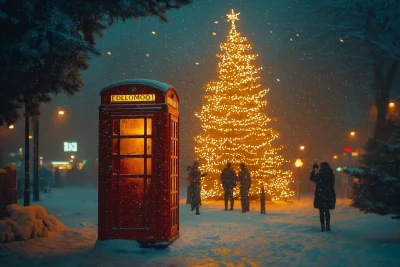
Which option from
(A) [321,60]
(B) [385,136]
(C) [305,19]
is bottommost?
(B) [385,136]

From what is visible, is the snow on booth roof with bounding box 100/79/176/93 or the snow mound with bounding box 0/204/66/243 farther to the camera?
the snow mound with bounding box 0/204/66/243

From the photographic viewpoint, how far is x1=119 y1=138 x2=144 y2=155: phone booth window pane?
10664 millimetres

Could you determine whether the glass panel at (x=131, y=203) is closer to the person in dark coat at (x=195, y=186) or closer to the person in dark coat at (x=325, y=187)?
the person in dark coat at (x=325, y=187)

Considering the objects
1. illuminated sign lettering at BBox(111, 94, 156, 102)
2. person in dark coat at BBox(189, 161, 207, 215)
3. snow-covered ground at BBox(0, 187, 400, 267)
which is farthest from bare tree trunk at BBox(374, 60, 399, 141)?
illuminated sign lettering at BBox(111, 94, 156, 102)

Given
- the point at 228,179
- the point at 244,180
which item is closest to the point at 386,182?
the point at 244,180

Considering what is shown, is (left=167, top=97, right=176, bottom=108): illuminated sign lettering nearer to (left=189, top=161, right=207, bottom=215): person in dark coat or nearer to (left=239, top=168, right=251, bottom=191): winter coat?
(left=189, top=161, right=207, bottom=215): person in dark coat

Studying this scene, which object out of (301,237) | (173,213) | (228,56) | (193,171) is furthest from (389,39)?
(173,213)

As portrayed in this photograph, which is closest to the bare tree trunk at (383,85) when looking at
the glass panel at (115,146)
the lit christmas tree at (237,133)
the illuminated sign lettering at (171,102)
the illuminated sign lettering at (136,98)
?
the lit christmas tree at (237,133)

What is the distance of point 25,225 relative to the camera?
38.7ft

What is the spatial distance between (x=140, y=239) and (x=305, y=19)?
1770 cm

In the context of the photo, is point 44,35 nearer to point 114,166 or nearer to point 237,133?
point 114,166

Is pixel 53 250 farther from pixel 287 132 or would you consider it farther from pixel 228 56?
pixel 287 132

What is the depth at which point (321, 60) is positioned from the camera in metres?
25.7

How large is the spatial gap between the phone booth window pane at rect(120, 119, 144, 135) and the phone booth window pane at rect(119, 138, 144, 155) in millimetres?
140
